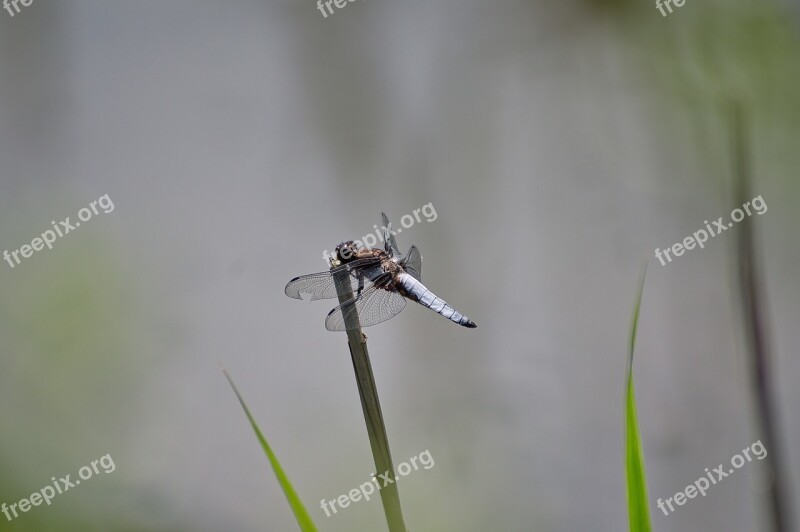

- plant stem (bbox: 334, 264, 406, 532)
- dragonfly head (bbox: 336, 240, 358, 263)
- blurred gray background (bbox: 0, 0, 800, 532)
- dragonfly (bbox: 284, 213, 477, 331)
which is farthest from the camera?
blurred gray background (bbox: 0, 0, 800, 532)

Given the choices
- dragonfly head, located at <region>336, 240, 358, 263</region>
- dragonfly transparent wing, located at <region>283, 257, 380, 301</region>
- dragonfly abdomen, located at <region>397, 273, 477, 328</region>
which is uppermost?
dragonfly transparent wing, located at <region>283, 257, 380, 301</region>

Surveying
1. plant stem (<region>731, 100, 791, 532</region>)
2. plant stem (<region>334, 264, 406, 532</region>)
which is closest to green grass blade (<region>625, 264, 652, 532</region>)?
plant stem (<region>334, 264, 406, 532</region>)

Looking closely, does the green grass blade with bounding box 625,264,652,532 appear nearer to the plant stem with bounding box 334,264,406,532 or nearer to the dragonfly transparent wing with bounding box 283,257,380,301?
the plant stem with bounding box 334,264,406,532

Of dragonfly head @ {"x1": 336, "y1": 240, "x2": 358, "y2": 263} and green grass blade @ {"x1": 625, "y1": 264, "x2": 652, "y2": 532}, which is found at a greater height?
dragonfly head @ {"x1": 336, "y1": 240, "x2": 358, "y2": 263}


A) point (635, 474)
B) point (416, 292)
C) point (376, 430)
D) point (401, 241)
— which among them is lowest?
point (635, 474)

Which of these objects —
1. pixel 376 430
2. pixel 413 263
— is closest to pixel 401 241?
pixel 413 263

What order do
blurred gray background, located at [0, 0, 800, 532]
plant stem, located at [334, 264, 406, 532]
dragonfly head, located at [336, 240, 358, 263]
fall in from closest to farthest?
plant stem, located at [334, 264, 406, 532], dragonfly head, located at [336, 240, 358, 263], blurred gray background, located at [0, 0, 800, 532]

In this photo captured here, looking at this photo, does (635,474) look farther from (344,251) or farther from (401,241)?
(401,241)

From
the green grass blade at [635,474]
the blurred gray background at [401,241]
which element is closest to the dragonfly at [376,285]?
the green grass blade at [635,474]

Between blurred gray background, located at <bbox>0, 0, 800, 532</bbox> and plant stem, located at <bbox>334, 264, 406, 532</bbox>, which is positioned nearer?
plant stem, located at <bbox>334, 264, 406, 532</bbox>
